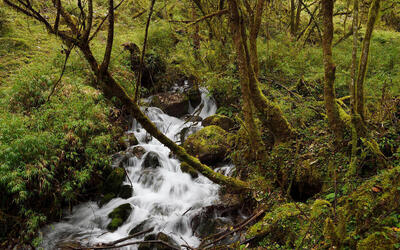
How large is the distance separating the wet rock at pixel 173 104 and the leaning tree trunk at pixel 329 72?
6.39 meters

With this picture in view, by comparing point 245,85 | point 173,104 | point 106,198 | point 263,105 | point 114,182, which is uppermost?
point 245,85

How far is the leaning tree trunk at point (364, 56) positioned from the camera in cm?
294

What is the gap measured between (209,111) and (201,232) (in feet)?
17.0

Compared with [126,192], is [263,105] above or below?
above

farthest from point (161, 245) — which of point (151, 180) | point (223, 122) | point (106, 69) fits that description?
point (223, 122)

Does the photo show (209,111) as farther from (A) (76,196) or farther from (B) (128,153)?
(A) (76,196)

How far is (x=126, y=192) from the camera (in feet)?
19.2

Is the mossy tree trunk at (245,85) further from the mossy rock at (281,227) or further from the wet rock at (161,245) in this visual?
the wet rock at (161,245)

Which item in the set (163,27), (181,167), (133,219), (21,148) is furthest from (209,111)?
(21,148)

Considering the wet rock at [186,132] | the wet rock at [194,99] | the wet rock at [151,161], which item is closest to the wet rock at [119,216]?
the wet rock at [151,161]

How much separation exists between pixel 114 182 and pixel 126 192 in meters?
0.39

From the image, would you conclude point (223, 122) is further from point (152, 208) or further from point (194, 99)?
point (152, 208)

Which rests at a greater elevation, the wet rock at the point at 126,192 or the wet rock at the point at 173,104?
the wet rock at the point at 173,104

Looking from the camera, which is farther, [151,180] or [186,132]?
[186,132]
